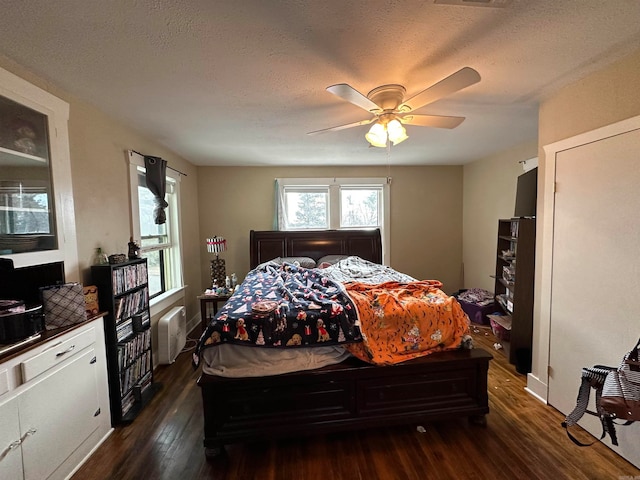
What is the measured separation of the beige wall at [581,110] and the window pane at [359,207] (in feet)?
8.50

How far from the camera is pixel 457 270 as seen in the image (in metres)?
4.87

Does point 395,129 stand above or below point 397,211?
above

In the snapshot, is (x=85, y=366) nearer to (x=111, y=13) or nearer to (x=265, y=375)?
(x=265, y=375)

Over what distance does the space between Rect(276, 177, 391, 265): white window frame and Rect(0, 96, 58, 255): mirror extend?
287cm

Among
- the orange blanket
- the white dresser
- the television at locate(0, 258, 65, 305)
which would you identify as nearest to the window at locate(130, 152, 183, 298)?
the television at locate(0, 258, 65, 305)

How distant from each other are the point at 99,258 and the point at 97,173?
678mm

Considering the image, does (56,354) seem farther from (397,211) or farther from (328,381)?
(397,211)

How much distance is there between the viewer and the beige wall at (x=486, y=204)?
12.1 feet

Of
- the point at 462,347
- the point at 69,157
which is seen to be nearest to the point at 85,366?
the point at 69,157

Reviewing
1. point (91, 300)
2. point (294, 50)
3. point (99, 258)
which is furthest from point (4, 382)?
point (294, 50)

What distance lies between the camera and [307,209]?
15.1 ft

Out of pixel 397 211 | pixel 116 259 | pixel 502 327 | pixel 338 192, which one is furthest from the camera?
pixel 397 211

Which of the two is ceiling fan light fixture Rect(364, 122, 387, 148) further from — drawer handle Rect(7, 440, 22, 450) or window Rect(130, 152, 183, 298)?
drawer handle Rect(7, 440, 22, 450)

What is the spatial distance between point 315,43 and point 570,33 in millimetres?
1313
